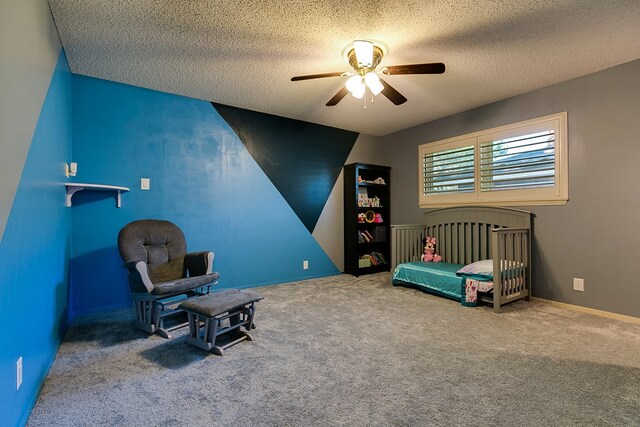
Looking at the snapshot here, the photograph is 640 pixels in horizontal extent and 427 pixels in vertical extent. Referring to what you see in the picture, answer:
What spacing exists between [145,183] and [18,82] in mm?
1979

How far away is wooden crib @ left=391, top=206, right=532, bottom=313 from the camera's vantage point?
2.94 meters

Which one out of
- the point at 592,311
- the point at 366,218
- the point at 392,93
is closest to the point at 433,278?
the point at 592,311

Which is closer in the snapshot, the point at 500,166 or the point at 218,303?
the point at 218,303

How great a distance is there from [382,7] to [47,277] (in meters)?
2.79

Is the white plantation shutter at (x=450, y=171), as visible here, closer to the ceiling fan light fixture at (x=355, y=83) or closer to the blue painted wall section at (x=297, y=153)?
the blue painted wall section at (x=297, y=153)

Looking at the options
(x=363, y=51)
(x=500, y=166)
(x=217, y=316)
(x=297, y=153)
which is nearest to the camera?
(x=217, y=316)

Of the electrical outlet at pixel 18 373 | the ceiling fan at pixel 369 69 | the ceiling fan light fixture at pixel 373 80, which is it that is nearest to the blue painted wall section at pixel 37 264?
the electrical outlet at pixel 18 373

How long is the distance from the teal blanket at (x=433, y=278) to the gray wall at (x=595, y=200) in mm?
934

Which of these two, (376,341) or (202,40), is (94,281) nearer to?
(202,40)

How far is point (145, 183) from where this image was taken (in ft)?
10.5

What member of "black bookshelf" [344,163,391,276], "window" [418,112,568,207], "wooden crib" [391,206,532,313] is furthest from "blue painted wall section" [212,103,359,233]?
"window" [418,112,568,207]

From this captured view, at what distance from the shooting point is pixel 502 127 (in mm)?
3559

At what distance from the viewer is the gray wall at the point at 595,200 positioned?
2666 millimetres

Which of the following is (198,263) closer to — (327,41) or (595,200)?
(327,41)
